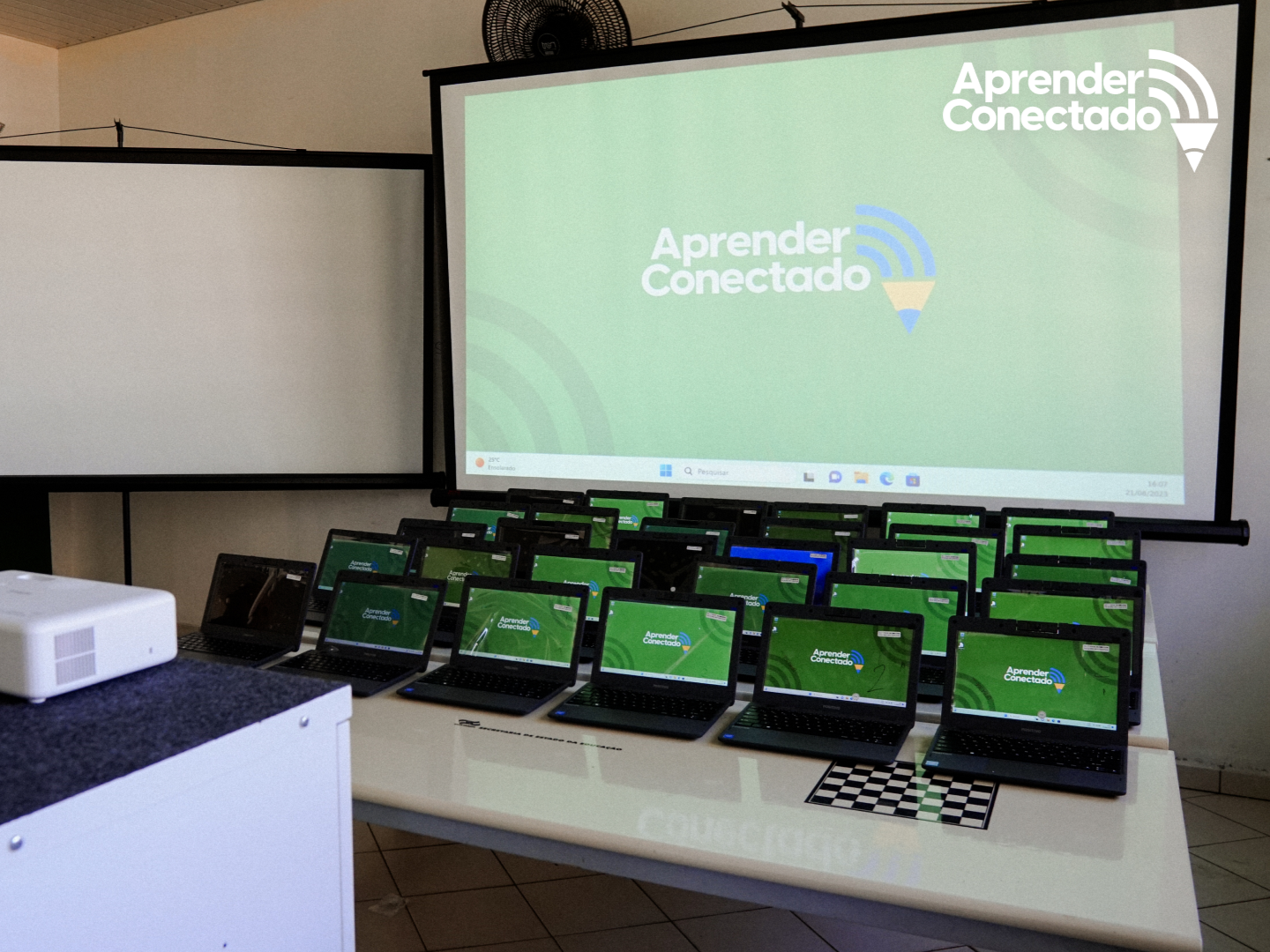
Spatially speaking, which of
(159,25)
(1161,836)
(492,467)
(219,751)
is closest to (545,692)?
(1161,836)

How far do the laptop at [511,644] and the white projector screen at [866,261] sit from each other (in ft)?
6.62

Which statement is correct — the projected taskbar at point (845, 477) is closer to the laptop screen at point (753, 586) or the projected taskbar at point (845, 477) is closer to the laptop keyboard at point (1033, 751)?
the laptop screen at point (753, 586)

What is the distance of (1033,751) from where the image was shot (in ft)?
5.86

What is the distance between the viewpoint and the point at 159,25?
19.1 ft

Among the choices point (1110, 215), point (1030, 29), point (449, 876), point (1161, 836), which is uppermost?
point (1030, 29)

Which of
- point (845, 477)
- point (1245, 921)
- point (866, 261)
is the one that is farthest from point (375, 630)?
point (866, 261)

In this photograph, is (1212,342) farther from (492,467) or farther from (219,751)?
(219,751)

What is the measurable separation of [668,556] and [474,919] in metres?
1.05

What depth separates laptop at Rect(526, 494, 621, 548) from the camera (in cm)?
311

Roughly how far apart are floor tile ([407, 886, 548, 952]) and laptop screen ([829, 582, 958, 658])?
1.15 meters

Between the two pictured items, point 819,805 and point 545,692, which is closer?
point 819,805

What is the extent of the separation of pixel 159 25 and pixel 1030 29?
4757mm

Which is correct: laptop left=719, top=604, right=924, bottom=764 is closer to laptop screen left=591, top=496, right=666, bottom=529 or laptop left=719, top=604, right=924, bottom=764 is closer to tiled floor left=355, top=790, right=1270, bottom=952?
tiled floor left=355, top=790, right=1270, bottom=952

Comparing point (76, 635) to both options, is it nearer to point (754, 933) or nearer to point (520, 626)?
point (520, 626)
